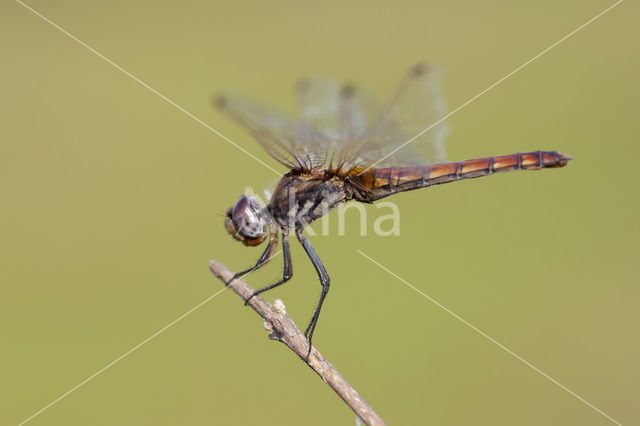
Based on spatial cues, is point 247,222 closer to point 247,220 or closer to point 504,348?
point 247,220

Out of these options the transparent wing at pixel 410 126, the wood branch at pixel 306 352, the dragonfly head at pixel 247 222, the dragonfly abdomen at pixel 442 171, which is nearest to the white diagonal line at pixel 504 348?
the dragonfly abdomen at pixel 442 171

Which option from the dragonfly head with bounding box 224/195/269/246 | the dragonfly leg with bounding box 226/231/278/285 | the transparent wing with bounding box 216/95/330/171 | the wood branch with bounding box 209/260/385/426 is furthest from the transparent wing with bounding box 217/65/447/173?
the wood branch with bounding box 209/260/385/426

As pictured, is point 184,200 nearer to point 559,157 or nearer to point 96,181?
point 96,181

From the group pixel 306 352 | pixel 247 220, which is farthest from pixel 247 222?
pixel 306 352

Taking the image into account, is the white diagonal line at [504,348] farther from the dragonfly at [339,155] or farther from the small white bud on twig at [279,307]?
the small white bud on twig at [279,307]

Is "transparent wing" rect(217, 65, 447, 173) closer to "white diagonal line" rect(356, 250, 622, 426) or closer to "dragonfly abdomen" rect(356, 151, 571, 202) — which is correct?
"dragonfly abdomen" rect(356, 151, 571, 202)

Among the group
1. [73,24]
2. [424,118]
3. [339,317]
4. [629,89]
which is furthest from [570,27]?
[73,24]
